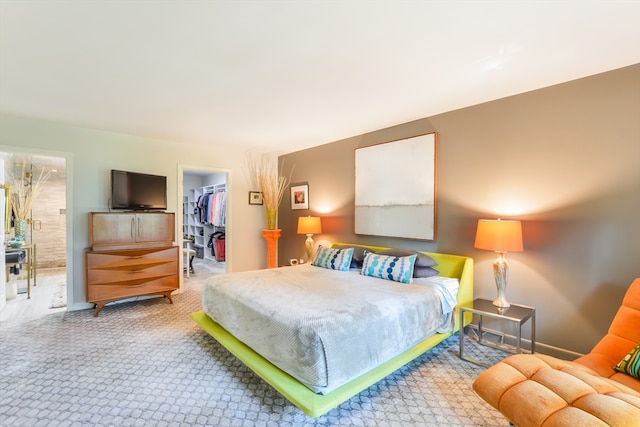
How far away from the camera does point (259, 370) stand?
78.2 inches

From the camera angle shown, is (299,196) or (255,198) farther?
(255,198)

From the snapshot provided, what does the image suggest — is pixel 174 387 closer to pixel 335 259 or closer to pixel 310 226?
pixel 335 259

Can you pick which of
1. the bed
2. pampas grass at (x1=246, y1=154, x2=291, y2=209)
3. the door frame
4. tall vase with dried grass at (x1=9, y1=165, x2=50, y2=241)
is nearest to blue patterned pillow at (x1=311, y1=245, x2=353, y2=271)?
the bed

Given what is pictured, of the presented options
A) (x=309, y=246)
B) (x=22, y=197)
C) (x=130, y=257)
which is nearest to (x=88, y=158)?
(x=130, y=257)

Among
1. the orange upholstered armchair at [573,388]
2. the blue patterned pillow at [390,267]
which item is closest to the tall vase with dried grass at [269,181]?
the blue patterned pillow at [390,267]

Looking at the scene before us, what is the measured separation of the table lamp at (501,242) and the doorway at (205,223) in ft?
12.9

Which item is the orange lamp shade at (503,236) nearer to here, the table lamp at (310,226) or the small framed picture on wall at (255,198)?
the table lamp at (310,226)

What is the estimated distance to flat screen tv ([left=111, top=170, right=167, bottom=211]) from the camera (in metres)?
3.83

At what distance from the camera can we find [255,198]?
5285 millimetres

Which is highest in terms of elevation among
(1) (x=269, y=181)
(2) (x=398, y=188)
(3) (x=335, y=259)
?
(1) (x=269, y=181)

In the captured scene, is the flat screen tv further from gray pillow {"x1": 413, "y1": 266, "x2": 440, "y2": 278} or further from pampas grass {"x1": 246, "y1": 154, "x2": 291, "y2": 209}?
gray pillow {"x1": 413, "y1": 266, "x2": 440, "y2": 278}

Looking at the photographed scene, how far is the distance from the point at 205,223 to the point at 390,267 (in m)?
5.47

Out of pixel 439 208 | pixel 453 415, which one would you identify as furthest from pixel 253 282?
pixel 439 208

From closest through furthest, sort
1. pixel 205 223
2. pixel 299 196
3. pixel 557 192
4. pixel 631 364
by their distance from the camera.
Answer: pixel 631 364, pixel 557 192, pixel 299 196, pixel 205 223
